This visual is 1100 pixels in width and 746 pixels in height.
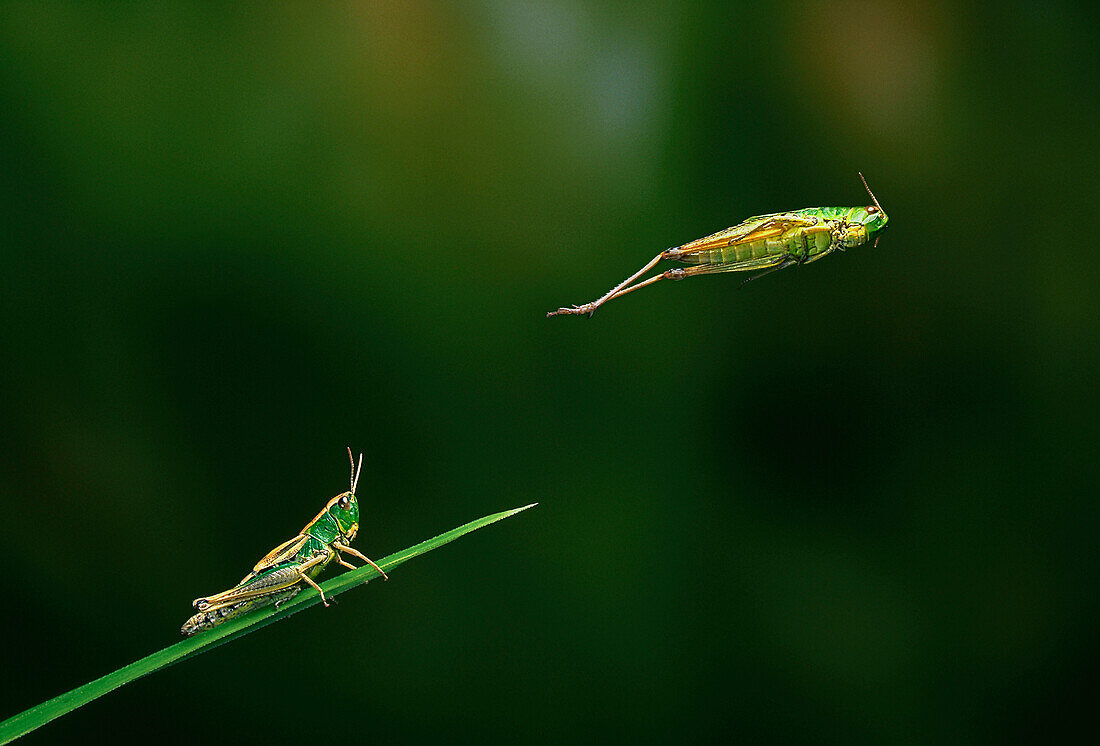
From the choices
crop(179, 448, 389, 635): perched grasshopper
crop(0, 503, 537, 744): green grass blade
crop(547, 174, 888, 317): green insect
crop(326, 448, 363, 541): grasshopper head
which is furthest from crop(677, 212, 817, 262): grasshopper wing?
crop(326, 448, 363, 541): grasshopper head

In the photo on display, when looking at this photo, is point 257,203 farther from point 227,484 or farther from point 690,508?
point 690,508

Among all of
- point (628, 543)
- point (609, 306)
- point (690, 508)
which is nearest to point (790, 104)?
point (609, 306)

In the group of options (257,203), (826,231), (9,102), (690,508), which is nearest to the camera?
(826,231)

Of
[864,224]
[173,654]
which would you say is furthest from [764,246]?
[173,654]

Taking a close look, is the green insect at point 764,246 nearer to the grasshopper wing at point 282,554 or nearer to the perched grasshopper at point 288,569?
the perched grasshopper at point 288,569

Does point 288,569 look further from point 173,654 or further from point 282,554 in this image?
point 173,654
